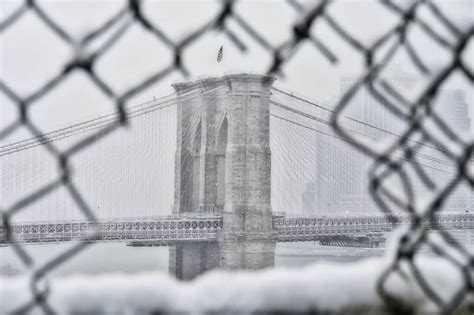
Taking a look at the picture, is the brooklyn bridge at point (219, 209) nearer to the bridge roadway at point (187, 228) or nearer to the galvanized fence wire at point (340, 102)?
the bridge roadway at point (187, 228)

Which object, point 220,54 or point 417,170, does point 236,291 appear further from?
point 220,54

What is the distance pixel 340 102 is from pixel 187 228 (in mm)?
26227

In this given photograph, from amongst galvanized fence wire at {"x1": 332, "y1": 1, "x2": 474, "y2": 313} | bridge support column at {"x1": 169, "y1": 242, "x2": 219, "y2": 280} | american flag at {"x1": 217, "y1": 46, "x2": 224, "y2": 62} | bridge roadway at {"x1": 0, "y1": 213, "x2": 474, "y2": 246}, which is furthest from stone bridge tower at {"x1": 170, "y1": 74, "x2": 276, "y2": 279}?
galvanized fence wire at {"x1": 332, "y1": 1, "x2": 474, "y2": 313}

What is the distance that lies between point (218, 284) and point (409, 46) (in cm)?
43

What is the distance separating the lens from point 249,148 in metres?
25.8

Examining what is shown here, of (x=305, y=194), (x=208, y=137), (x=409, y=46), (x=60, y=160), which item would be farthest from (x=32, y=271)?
(x=305, y=194)

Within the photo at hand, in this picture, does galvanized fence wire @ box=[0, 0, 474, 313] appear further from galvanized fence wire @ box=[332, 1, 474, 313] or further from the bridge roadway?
the bridge roadway

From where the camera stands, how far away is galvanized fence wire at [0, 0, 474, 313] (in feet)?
3.22

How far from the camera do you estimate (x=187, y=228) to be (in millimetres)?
27141

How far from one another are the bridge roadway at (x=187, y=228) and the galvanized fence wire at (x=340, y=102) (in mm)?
21840

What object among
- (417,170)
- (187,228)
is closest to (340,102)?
(417,170)

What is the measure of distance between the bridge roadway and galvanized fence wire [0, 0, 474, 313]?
2184cm

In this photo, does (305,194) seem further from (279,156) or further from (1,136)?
(1,136)

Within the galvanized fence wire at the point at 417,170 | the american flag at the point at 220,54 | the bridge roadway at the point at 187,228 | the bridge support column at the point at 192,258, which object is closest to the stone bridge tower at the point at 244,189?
the bridge support column at the point at 192,258
